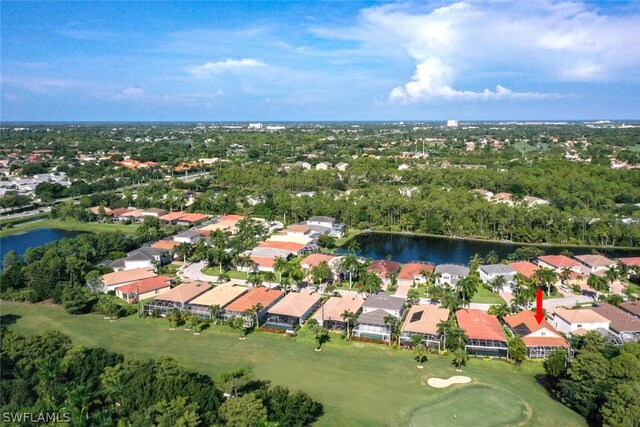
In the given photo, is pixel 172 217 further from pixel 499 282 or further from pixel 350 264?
pixel 499 282

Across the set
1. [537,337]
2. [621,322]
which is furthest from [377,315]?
[621,322]

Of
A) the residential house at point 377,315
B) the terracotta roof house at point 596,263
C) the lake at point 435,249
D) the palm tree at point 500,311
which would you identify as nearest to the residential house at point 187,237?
the lake at point 435,249

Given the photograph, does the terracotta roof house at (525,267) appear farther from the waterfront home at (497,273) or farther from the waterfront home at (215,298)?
the waterfront home at (215,298)

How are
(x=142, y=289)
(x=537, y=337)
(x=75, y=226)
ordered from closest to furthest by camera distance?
(x=537, y=337) → (x=142, y=289) → (x=75, y=226)

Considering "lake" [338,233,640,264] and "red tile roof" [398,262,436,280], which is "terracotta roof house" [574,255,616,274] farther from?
"red tile roof" [398,262,436,280]

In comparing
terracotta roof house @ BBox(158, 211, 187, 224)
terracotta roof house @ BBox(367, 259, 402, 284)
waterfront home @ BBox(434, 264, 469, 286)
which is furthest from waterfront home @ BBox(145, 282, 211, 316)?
terracotta roof house @ BBox(158, 211, 187, 224)
